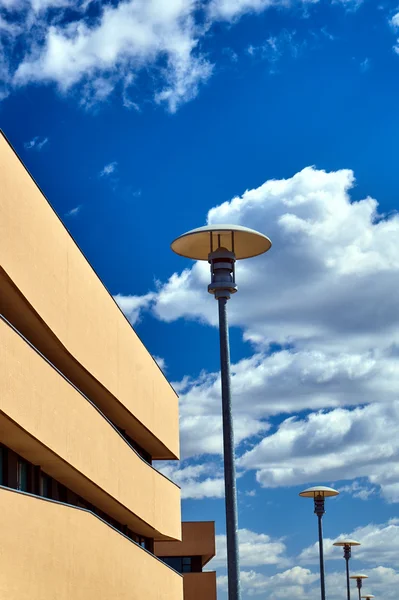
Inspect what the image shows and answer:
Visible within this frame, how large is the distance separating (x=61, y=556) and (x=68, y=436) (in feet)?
8.73

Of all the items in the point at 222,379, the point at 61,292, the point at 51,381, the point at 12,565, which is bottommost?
the point at 12,565

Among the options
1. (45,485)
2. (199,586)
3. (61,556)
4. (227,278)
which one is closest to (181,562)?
(199,586)

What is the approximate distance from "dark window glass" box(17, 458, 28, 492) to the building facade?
41 mm

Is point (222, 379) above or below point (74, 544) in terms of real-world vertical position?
above

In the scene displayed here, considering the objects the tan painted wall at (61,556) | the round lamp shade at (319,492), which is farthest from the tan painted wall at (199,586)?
the tan painted wall at (61,556)

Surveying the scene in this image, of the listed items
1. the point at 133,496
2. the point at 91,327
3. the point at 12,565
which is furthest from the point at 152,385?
the point at 12,565

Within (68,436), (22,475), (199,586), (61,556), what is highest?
(68,436)

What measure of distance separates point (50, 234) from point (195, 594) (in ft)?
93.3

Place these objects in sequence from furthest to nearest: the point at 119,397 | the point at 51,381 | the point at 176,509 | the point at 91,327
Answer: the point at 176,509, the point at 119,397, the point at 91,327, the point at 51,381

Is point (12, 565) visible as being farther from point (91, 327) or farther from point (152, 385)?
point (152, 385)

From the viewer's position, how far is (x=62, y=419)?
66.2ft

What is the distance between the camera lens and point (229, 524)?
532 inches

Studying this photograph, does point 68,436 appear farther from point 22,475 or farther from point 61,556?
point 61,556

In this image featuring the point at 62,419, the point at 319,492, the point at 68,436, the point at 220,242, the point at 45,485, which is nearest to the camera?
the point at 220,242
